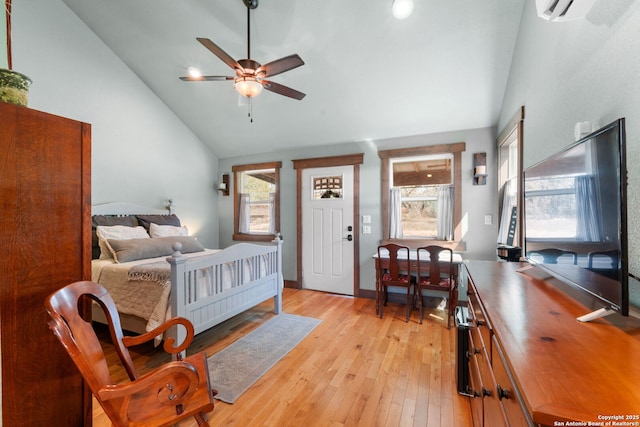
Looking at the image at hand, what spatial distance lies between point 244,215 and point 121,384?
161 inches

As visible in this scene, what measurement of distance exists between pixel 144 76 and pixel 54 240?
3.62 metres

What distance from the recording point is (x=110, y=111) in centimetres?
339

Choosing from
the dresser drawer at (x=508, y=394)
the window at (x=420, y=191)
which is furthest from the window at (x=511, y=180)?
the dresser drawer at (x=508, y=394)

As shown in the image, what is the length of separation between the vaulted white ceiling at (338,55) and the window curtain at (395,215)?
924 mm

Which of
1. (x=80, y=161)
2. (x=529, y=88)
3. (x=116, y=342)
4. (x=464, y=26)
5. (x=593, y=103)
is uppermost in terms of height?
(x=464, y=26)

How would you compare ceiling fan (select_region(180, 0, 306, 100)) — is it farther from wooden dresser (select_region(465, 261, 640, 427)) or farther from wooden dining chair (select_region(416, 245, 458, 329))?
wooden dining chair (select_region(416, 245, 458, 329))

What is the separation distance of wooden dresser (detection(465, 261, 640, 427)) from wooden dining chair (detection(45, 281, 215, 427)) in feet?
3.55

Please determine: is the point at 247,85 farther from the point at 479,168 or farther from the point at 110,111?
the point at 479,168

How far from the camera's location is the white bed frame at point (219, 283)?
209cm

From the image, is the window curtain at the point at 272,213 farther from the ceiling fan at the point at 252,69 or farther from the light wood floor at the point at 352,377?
the ceiling fan at the point at 252,69

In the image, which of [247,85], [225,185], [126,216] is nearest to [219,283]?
[247,85]

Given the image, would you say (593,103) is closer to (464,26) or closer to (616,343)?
(616,343)

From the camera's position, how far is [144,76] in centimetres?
369

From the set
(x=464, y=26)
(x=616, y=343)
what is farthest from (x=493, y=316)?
(x=464, y=26)
